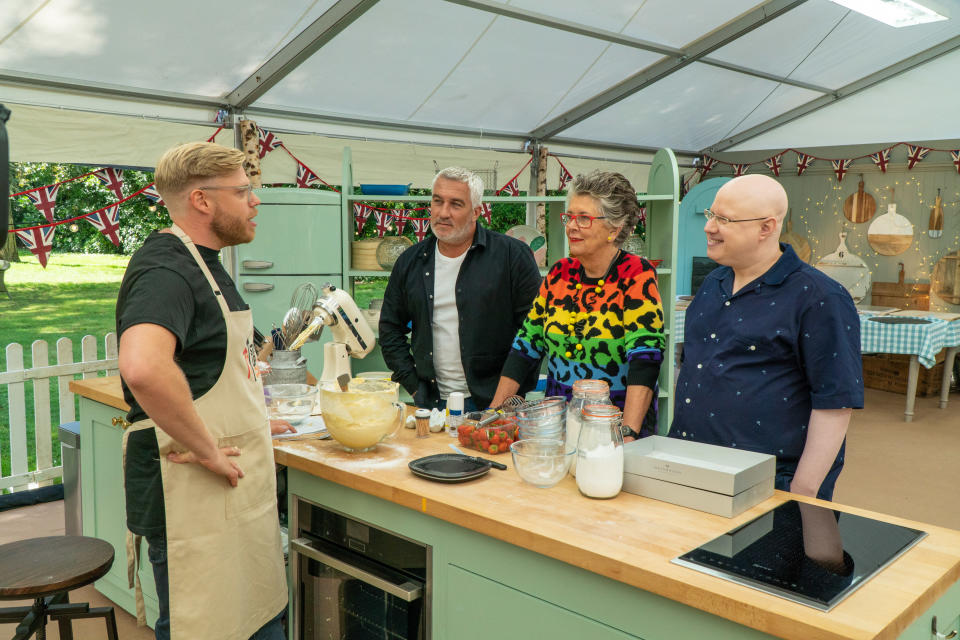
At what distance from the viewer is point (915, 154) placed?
27.0 ft

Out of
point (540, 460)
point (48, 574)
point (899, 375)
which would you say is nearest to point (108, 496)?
point (48, 574)

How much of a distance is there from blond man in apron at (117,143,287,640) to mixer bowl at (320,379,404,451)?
0.21 m

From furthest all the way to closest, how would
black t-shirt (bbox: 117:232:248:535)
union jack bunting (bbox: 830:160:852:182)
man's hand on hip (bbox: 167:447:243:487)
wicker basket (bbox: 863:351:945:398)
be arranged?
union jack bunting (bbox: 830:160:852:182) < wicker basket (bbox: 863:351:945:398) < man's hand on hip (bbox: 167:447:243:487) < black t-shirt (bbox: 117:232:248:535)

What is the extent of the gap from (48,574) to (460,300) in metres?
1.55

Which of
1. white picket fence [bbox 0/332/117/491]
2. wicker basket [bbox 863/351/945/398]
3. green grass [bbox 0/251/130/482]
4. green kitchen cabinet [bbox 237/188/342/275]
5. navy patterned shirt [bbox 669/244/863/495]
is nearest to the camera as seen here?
navy patterned shirt [bbox 669/244/863/495]

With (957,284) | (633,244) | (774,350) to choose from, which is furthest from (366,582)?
(957,284)

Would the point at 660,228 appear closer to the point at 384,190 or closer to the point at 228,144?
the point at 384,190

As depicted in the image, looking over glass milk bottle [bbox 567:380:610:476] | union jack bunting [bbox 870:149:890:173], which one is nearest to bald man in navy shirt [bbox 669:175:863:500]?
glass milk bottle [bbox 567:380:610:476]

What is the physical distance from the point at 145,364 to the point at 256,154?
398cm

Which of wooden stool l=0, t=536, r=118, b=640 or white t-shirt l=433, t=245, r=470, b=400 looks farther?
white t-shirt l=433, t=245, r=470, b=400

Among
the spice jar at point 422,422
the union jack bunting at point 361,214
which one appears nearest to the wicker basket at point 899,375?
the union jack bunting at point 361,214

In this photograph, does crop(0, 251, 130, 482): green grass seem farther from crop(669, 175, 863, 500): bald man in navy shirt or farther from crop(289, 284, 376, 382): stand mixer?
crop(669, 175, 863, 500): bald man in navy shirt

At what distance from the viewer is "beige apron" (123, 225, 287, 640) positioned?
67.6 inches

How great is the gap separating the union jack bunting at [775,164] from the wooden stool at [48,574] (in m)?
8.80
